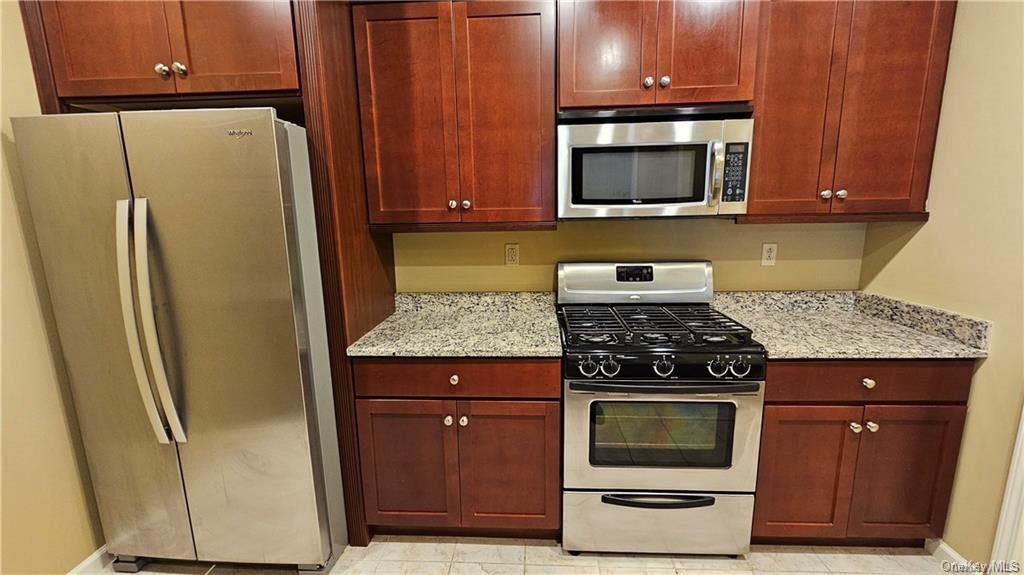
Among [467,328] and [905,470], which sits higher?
[467,328]

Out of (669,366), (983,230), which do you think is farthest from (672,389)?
(983,230)

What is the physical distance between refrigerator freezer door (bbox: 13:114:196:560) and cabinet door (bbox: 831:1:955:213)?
258cm

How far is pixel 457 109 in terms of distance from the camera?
5.50 feet

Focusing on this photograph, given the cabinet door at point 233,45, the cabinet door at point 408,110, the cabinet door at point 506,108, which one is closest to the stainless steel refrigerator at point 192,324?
the cabinet door at point 233,45

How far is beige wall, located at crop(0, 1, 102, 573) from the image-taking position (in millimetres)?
1359

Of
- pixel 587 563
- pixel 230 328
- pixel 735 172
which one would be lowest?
pixel 587 563

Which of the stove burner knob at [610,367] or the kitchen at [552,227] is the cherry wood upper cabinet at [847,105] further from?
the stove burner knob at [610,367]

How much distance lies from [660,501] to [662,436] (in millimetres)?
263

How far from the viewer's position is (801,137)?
1.65 meters

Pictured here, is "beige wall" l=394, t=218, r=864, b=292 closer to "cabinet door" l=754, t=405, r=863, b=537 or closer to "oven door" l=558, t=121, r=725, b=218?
"oven door" l=558, t=121, r=725, b=218

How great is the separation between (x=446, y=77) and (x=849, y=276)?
2105mm

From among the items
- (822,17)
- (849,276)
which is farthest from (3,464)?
(849,276)

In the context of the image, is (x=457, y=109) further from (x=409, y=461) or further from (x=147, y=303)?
(x=409, y=461)

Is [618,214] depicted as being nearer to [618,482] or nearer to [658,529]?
[618,482]
